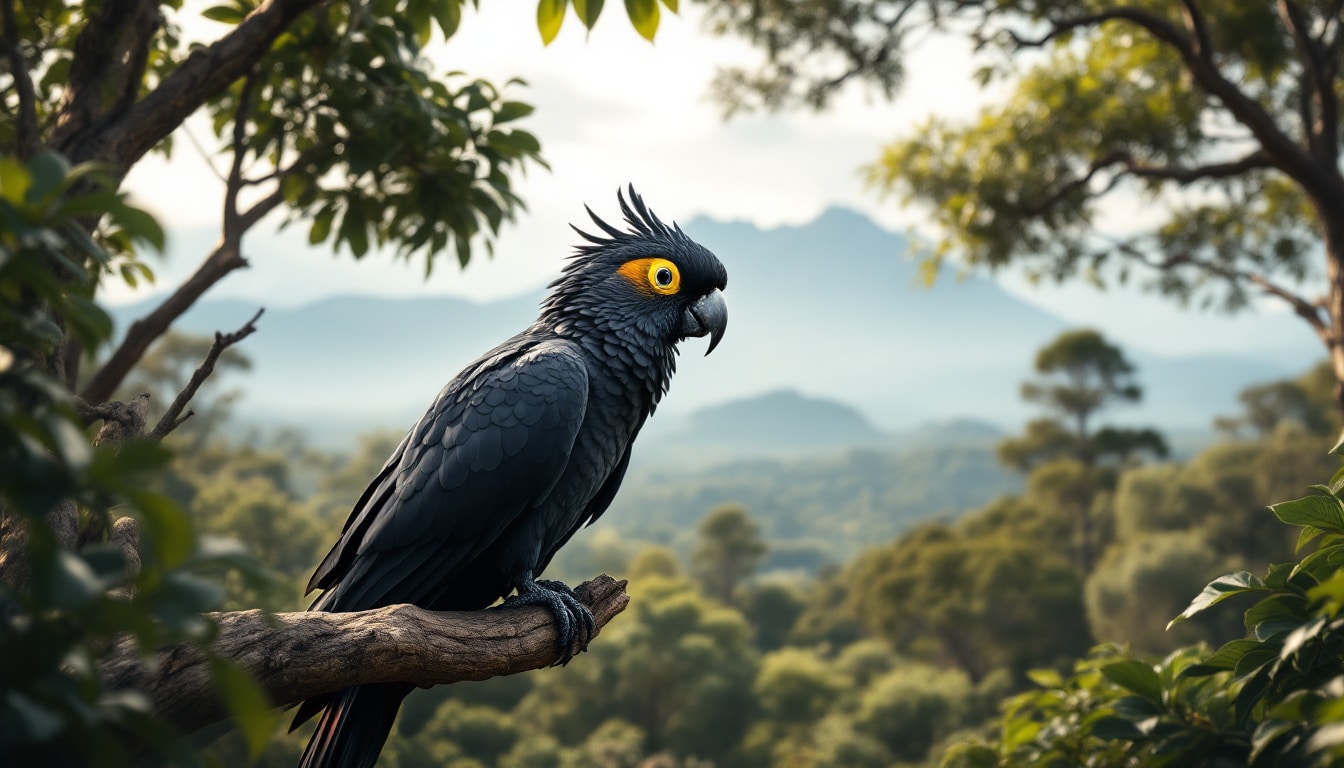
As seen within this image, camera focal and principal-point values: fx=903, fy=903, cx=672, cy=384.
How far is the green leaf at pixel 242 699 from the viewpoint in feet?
4.08

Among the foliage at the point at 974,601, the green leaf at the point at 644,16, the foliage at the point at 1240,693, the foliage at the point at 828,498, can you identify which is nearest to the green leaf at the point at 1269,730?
the foliage at the point at 1240,693

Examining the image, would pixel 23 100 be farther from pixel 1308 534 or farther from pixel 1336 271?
pixel 1336 271

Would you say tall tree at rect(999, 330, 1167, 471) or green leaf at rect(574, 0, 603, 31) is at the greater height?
tall tree at rect(999, 330, 1167, 471)

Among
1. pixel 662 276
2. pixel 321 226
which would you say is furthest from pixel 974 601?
pixel 662 276

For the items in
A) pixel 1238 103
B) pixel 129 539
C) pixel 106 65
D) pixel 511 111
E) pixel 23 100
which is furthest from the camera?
pixel 1238 103

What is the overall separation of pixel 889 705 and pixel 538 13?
3827cm

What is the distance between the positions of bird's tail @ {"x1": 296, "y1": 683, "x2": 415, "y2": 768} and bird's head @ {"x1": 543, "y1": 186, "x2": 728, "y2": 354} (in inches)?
60.6

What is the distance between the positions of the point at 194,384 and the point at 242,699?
7.31 ft

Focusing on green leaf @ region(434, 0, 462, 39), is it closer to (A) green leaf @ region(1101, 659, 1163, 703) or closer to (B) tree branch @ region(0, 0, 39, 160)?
(B) tree branch @ region(0, 0, 39, 160)

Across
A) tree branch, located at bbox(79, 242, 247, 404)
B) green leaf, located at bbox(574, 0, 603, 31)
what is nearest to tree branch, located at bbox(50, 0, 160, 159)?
tree branch, located at bbox(79, 242, 247, 404)

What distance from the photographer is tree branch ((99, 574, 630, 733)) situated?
2.19 meters

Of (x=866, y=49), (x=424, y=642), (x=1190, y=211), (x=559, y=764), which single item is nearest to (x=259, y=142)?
(x=424, y=642)

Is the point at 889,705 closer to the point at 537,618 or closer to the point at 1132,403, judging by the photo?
the point at 1132,403

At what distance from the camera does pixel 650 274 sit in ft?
11.8
